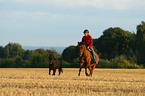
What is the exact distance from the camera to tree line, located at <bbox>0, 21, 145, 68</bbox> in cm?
5362

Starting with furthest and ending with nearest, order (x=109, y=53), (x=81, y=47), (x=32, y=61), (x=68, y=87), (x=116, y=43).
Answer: (x=109, y=53)
(x=116, y=43)
(x=32, y=61)
(x=81, y=47)
(x=68, y=87)

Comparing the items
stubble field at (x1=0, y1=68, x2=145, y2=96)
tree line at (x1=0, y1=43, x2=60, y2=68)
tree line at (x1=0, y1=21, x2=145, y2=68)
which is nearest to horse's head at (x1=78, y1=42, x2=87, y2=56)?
stubble field at (x1=0, y1=68, x2=145, y2=96)

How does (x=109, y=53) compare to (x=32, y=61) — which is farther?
(x=109, y=53)

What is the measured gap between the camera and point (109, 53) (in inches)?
3420

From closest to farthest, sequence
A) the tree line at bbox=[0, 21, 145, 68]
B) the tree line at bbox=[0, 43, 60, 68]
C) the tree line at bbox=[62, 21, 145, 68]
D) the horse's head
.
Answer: the horse's head, the tree line at bbox=[0, 43, 60, 68], the tree line at bbox=[0, 21, 145, 68], the tree line at bbox=[62, 21, 145, 68]

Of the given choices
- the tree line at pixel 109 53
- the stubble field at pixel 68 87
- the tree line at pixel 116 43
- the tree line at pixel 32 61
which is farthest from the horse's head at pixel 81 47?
the tree line at pixel 116 43

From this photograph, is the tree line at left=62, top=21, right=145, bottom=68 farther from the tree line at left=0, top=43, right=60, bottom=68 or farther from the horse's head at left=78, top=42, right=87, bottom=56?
the horse's head at left=78, top=42, right=87, bottom=56

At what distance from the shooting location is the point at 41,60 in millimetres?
54719

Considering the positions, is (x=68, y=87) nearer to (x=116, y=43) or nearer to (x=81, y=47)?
(x=81, y=47)

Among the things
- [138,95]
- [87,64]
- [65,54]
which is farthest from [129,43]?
[138,95]

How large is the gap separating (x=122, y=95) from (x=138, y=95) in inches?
19.5

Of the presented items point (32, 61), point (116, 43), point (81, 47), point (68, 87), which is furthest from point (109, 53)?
point (68, 87)

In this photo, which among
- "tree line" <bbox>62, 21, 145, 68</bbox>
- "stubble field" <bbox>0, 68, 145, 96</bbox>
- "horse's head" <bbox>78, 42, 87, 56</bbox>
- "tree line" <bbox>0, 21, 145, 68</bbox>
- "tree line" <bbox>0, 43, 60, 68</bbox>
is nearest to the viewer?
"stubble field" <bbox>0, 68, 145, 96</bbox>

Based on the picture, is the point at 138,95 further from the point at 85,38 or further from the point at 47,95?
the point at 85,38
